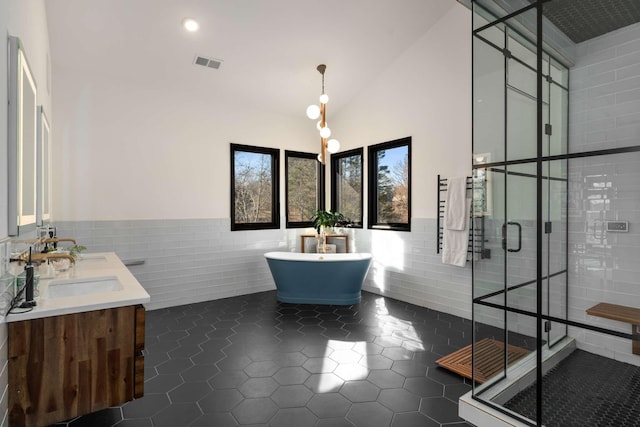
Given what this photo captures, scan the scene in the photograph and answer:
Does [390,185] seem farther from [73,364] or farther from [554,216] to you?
[73,364]

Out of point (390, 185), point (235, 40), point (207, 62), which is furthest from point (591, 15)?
point (207, 62)

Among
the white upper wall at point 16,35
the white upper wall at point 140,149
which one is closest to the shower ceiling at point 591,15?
the white upper wall at point 16,35

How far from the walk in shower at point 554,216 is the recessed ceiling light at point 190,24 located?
107 inches

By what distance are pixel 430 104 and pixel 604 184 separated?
106 inches

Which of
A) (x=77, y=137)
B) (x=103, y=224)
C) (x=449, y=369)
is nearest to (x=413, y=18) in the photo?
(x=449, y=369)

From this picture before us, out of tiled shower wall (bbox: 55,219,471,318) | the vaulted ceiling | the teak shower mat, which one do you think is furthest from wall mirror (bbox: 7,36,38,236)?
the teak shower mat

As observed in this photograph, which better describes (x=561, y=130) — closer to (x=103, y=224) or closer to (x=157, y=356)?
(x=157, y=356)

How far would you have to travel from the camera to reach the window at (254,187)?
17.3 ft

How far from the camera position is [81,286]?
7.66ft

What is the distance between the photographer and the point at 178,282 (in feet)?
15.5

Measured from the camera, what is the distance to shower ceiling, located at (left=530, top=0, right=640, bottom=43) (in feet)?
6.75

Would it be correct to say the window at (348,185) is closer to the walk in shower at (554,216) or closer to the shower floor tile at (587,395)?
the walk in shower at (554,216)

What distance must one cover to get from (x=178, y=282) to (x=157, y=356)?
169 cm

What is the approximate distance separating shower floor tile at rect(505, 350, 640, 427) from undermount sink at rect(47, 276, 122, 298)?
2706 mm
